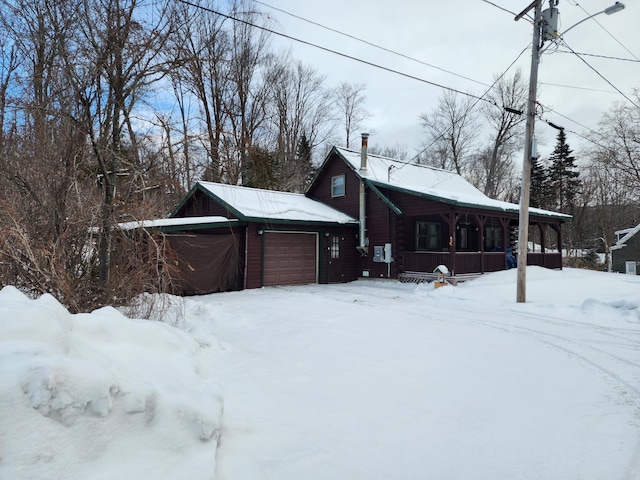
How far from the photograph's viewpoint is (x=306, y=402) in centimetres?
384

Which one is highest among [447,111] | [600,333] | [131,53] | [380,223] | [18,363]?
[447,111]

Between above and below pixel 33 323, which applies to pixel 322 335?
below

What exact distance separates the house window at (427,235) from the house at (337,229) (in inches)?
1.7

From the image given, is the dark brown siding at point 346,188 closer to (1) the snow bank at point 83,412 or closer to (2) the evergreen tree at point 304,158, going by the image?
(2) the evergreen tree at point 304,158

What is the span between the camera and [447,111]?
35844 millimetres

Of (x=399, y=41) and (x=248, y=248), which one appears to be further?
(x=248, y=248)

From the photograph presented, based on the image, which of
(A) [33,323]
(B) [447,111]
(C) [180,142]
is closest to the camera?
(A) [33,323]

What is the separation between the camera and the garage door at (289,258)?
555 inches

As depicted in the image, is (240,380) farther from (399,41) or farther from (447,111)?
(447,111)

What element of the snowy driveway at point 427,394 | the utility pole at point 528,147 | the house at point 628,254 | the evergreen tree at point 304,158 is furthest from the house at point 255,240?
the house at point 628,254

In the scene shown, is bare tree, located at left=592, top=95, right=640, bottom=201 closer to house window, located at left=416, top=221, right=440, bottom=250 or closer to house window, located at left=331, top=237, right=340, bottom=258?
house window, located at left=416, top=221, right=440, bottom=250

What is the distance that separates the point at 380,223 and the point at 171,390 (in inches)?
547

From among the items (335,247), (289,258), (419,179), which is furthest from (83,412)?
(419,179)

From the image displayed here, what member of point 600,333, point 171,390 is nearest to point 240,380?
point 171,390
